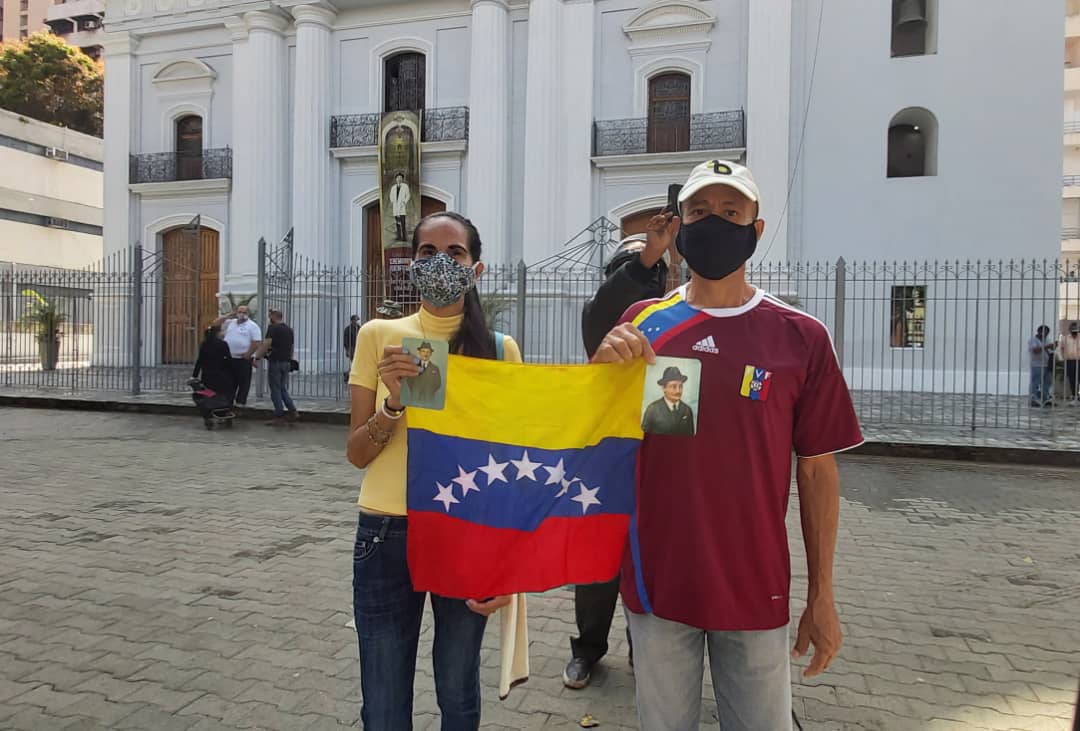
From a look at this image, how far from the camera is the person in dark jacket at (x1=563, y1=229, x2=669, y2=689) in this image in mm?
2936

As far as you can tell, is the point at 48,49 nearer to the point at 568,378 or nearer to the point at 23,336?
the point at 23,336

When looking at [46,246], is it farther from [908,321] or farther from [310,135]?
[908,321]

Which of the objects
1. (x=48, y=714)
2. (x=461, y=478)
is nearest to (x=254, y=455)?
(x=48, y=714)

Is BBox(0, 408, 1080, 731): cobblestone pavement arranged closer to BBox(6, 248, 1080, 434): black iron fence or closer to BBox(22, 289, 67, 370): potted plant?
BBox(6, 248, 1080, 434): black iron fence

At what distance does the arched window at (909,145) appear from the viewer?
18016 millimetres

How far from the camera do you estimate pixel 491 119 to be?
63.4ft

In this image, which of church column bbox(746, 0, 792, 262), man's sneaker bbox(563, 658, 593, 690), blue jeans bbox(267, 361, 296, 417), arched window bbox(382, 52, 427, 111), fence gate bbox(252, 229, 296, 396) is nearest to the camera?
man's sneaker bbox(563, 658, 593, 690)

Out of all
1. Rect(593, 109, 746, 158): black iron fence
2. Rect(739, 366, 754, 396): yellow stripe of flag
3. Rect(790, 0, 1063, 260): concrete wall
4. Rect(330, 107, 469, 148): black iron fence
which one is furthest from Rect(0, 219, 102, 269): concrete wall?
Rect(739, 366, 754, 396): yellow stripe of flag

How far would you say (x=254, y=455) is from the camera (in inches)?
365

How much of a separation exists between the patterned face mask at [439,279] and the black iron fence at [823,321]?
34.5 ft

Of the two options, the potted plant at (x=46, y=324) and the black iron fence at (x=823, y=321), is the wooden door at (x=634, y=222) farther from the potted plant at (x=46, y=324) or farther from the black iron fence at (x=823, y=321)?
the potted plant at (x=46, y=324)

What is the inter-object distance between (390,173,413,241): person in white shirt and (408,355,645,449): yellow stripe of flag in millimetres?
18760

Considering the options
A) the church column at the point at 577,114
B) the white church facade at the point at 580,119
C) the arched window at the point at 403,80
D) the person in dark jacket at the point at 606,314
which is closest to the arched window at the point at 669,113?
the white church facade at the point at 580,119

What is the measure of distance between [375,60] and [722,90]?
9535mm
